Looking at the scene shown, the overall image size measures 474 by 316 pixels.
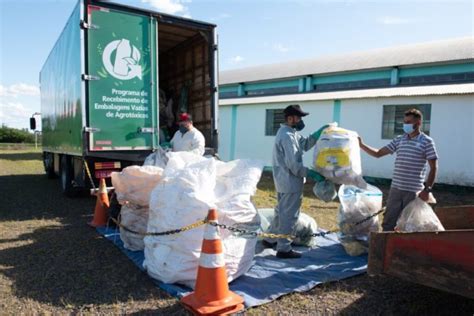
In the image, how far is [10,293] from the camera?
11.1 feet

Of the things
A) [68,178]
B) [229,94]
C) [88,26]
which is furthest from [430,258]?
[229,94]

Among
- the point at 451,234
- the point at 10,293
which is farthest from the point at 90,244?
the point at 451,234

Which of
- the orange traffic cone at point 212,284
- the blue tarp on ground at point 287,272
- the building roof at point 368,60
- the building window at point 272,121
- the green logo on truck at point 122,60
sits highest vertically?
the building roof at point 368,60

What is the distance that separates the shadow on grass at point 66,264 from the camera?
131 inches

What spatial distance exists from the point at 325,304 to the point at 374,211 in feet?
5.36

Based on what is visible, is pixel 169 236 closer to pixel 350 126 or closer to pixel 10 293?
pixel 10 293

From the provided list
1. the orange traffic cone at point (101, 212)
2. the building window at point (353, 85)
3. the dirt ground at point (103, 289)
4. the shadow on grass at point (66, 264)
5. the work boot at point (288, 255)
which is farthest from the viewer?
the building window at point (353, 85)

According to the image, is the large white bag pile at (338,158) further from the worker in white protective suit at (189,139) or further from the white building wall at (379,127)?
the white building wall at (379,127)

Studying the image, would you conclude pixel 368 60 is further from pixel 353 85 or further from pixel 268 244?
pixel 268 244

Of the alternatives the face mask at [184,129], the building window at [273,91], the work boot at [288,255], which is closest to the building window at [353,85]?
the building window at [273,91]

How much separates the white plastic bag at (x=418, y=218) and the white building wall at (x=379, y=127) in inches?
317

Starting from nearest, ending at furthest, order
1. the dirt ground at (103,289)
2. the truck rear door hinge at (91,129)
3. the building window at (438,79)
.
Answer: the dirt ground at (103,289) → the truck rear door hinge at (91,129) → the building window at (438,79)

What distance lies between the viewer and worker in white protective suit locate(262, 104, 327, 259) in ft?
13.1

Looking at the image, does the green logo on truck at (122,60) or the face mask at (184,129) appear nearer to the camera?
the face mask at (184,129)
